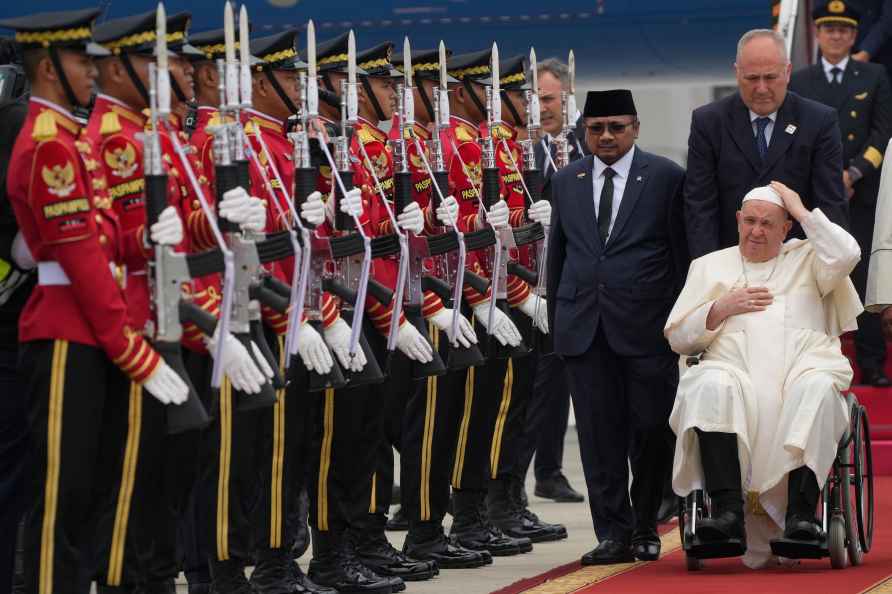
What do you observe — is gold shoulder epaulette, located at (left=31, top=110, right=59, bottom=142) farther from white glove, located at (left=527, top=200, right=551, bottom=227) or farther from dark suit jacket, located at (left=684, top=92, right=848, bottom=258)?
white glove, located at (left=527, top=200, right=551, bottom=227)

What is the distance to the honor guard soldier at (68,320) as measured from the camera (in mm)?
5199

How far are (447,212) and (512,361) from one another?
1.26 meters

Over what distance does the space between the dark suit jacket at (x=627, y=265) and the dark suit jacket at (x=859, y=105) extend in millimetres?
2750

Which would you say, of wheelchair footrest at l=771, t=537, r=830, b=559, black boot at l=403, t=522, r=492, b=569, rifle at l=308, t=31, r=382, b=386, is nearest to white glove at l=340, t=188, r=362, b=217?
rifle at l=308, t=31, r=382, b=386

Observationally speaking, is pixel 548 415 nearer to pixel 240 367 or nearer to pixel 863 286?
pixel 863 286

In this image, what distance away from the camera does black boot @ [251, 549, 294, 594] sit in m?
6.56

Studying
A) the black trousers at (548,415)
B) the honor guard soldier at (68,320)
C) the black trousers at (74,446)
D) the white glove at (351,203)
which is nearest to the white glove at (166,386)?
the honor guard soldier at (68,320)

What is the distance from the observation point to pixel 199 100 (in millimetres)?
6520

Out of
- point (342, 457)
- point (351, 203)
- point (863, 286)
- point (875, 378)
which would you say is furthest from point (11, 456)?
point (875, 378)

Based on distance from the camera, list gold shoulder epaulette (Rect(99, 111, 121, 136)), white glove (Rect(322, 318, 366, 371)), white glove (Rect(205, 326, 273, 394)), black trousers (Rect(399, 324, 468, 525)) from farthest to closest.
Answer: black trousers (Rect(399, 324, 468, 525)) < white glove (Rect(322, 318, 366, 371)) < white glove (Rect(205, 326, 273, 394)) < gold shoulder epaulette (Rect(99, 111, 121, 136))

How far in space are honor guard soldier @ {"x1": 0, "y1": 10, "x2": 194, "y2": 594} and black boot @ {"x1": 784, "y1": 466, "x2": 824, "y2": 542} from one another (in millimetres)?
2478

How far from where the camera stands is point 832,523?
6.98 meters

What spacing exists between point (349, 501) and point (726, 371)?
Answer: 1.38 m

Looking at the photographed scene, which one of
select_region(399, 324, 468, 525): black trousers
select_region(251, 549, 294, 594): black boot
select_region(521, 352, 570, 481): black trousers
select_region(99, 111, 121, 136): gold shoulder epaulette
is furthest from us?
select_region(521, 352, 570, 481): black trousers
